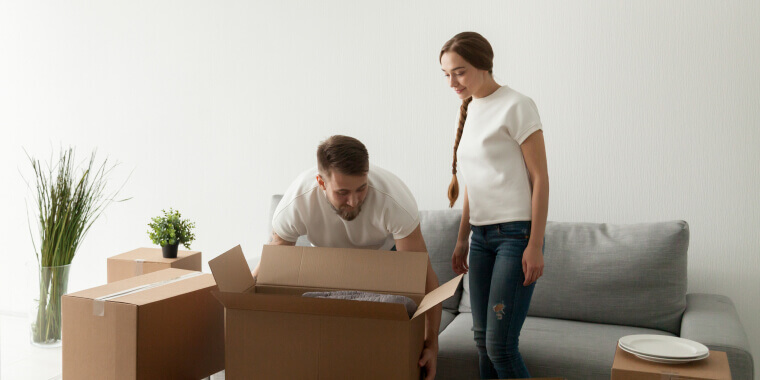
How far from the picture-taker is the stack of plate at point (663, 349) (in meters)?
1.48

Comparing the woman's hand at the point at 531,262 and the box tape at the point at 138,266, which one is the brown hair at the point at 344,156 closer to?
the woman's hand at the point at 531,262

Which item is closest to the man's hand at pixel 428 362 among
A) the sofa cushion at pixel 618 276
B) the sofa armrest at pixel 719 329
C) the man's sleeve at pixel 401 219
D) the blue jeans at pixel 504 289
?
the blue jeans at pixel 504 289

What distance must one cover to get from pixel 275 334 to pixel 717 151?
194 centimetres

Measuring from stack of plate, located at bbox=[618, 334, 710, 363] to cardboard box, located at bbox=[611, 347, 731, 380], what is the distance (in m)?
0.02

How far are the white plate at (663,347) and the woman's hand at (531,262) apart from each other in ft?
0.87

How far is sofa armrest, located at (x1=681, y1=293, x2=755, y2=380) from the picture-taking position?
1868 millimetres

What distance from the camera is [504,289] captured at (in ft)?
5.65

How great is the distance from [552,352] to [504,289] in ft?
1.62

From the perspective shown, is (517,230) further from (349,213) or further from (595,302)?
(595,302)

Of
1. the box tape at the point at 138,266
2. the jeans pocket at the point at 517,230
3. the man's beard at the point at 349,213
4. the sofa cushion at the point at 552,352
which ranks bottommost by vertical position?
the sofa cushion at the point at 552,352

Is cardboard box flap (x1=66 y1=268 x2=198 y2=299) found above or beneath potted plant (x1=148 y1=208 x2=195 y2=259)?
beneath

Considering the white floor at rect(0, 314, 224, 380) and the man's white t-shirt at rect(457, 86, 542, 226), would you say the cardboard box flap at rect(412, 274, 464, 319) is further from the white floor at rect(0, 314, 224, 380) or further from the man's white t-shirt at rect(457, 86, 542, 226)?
the white floor at rect(0, 314, 224, 380)

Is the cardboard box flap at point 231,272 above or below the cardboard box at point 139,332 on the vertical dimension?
above

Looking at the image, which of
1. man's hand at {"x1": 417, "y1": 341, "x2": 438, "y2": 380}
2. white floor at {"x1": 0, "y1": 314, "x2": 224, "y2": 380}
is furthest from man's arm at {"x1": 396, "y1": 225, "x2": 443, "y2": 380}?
Answer: white floor at {"x1": 0, "y1": 314, "x2": 224, "y2": 380}
